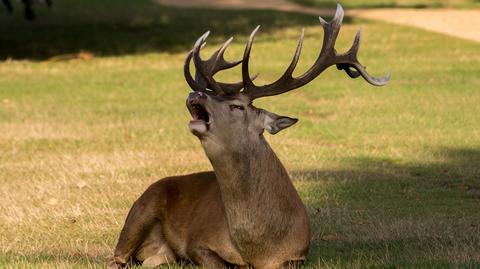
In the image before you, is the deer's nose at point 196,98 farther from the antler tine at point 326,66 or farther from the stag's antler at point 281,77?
the antler tine at point 326,66

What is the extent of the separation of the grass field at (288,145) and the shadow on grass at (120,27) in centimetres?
29

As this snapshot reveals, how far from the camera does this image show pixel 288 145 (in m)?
16.5

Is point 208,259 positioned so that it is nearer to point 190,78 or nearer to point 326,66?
point 190,78

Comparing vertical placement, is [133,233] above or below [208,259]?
below

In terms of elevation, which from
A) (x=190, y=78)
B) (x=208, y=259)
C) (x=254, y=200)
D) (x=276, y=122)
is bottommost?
(x=208, y=259)

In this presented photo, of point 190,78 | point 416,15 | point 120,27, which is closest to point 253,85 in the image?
point 190,78

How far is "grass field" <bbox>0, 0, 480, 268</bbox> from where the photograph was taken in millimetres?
10195

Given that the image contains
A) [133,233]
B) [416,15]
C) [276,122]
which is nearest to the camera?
[276,122]

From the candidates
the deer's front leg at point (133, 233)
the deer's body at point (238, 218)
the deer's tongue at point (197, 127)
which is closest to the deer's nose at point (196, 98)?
the deer's tongue at point (197, 127)

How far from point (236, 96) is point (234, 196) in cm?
69

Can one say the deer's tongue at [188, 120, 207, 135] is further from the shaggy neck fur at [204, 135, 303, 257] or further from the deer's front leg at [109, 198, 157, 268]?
the deer's front leg at [109, 198, 157, 268]

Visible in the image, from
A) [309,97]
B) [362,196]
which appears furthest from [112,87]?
[362,196]

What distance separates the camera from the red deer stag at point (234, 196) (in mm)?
7918

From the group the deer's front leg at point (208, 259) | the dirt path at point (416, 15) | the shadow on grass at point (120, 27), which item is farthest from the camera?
the dirt path at point (416, 15)
